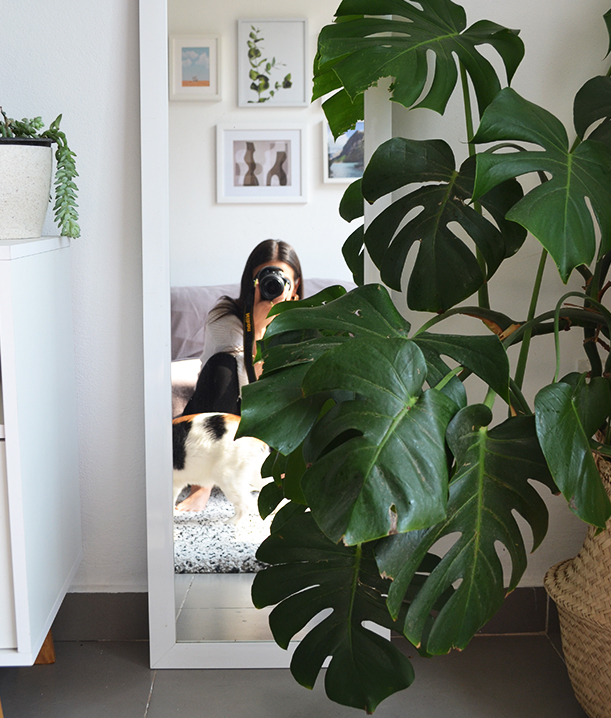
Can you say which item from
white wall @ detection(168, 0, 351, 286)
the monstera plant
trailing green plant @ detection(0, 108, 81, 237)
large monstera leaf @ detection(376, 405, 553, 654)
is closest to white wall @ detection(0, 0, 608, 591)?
white wall @ detection(168, 0, 351, 286)

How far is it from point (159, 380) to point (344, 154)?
604 millimetres

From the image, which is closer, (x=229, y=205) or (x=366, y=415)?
(x=366, y=415)

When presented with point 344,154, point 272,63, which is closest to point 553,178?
point 344,154

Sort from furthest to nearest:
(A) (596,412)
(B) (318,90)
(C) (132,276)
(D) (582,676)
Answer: (C) (132,276), (B) (318,90), (D) (582,676), (A) (596,412)

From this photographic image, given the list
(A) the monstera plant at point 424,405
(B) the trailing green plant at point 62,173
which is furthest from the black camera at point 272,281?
(B) the trailing green plant at point 62,173

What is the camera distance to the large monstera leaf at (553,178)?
33.5 inches

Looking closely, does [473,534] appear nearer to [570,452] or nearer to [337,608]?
[570,452]

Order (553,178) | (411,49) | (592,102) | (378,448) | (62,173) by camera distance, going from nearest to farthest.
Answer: (378,448), (553,178), (411,49), (592,102), (62,173)

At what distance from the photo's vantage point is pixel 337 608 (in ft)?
3.78

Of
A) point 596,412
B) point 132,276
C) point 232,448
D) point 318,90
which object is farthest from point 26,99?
point 596,412

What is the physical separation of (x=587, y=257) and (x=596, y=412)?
22cm

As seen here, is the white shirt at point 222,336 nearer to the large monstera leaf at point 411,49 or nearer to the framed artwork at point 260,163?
the framed artwork at point 260,163

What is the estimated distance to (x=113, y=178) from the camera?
4.86 feet

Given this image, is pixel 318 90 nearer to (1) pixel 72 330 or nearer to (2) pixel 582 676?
(1) pixel 72 330
